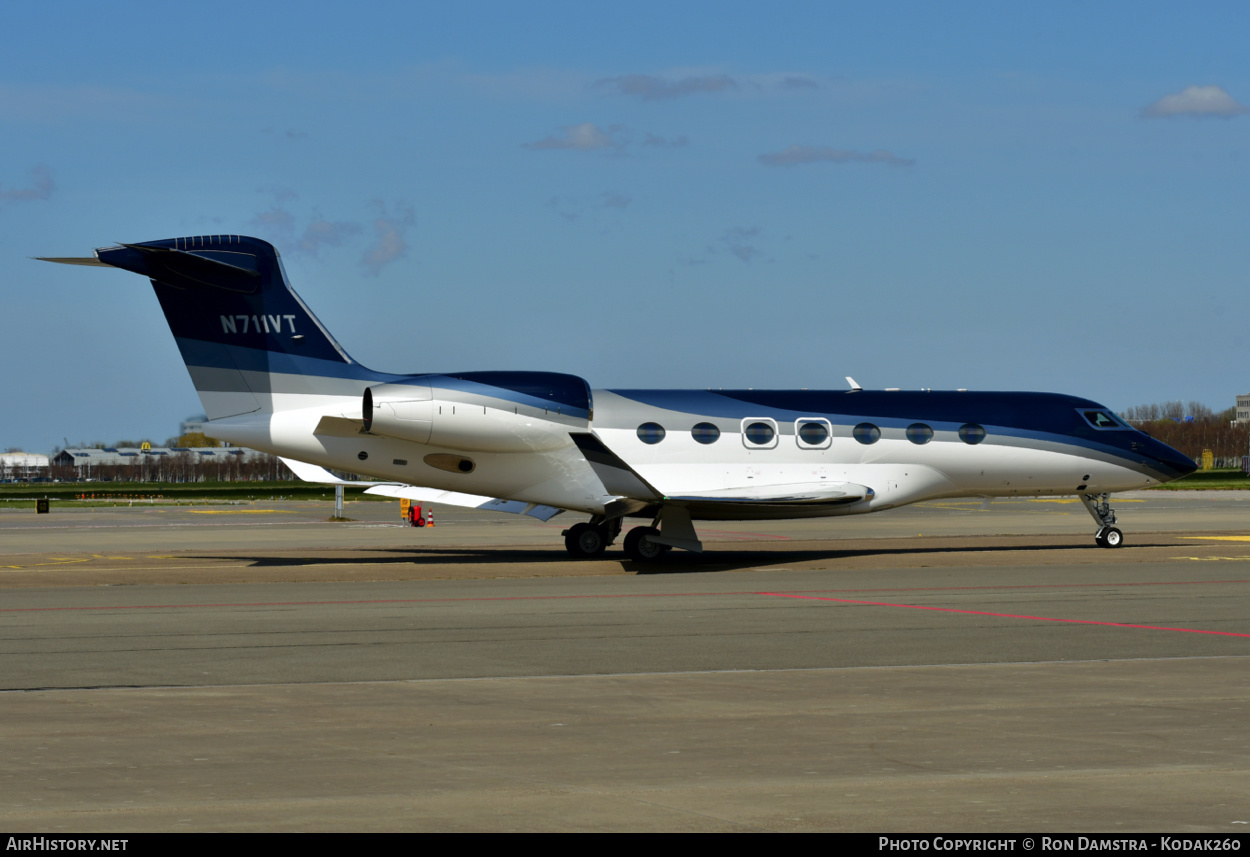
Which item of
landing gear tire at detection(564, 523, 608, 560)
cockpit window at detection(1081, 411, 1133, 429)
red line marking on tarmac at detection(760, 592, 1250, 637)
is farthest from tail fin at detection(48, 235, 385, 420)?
cockpit window at detection(1081, 411, 1133, 429)

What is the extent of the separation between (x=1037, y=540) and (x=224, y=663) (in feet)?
79.8

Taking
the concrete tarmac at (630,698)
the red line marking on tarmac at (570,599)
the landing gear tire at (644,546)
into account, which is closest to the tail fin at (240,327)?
the concrete tarmac at (630,698)

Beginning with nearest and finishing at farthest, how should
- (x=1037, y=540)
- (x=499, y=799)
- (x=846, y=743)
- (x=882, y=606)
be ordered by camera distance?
(x=499, y=799) < (x=846, y=743) < (x=882, y=606) < (x=1037, y=540)

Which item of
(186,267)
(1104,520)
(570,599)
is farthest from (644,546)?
(1104,520)

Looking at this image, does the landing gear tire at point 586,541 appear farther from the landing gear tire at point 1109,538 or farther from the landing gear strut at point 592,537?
the landing gear tire at point 1109,538

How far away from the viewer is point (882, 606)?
18.3 m

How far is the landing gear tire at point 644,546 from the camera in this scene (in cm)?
2648

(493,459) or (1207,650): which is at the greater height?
(493,459)

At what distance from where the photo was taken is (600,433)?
87.9ft

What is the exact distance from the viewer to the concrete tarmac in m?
7.47

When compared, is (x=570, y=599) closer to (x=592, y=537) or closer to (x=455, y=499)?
(x=592, y=537)

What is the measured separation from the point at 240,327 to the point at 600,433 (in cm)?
730

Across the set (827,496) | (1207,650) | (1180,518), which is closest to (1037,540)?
(827,496)
